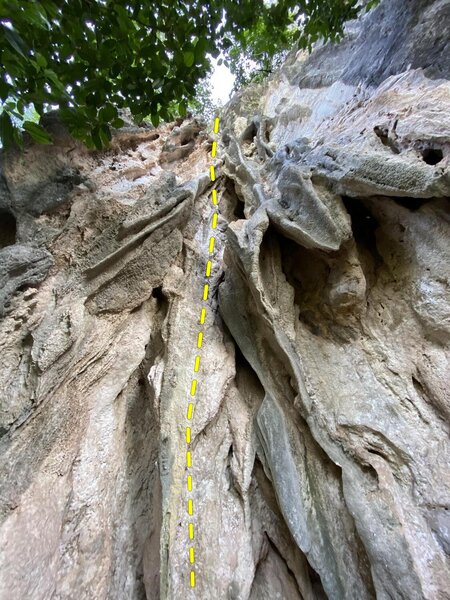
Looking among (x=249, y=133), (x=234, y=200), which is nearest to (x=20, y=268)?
(x=234, y=200)

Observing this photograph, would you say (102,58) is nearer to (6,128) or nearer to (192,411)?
(6,128)

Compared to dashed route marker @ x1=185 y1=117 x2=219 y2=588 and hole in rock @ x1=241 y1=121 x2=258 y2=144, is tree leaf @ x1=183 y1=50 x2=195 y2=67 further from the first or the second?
hole in rock @ x1=241 y1=121 x2=258 y2=144

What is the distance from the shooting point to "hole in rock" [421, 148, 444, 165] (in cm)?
305

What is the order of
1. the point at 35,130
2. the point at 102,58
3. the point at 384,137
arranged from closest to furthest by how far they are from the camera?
the point at 35,130 → the point at 102,58 → the point at 384,137

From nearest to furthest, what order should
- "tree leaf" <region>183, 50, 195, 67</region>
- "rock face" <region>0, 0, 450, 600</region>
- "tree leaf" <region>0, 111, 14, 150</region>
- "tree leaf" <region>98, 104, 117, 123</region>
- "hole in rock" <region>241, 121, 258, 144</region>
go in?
1. "tree leaf" <region>0, 111, 14, 150</region>
2. "tree leaf" <region>98, 104, 117, 123</region>
3. "tree leaf" <region>183, 50, 195, 67</region>
4. "rock face" <region>0, 0, 450, 600</region>
5. "hole in rock" <region>241, 121, 258, 144</region>

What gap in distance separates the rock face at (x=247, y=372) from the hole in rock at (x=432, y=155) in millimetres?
22

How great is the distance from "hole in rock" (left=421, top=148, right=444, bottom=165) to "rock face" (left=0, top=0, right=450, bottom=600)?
22 mm

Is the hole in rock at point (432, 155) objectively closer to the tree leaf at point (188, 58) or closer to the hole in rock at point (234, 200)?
the tree leaf at point (188, 58)

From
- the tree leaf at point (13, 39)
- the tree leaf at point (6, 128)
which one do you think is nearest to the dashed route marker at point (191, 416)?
the tree leaf at point (6, 128)

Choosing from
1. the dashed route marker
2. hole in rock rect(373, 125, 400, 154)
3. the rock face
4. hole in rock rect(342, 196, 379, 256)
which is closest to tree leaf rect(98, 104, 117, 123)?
the rock face

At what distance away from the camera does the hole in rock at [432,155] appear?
305cm

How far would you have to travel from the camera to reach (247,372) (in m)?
3.83

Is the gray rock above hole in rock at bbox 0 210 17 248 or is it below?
below

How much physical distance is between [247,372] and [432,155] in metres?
2.75
